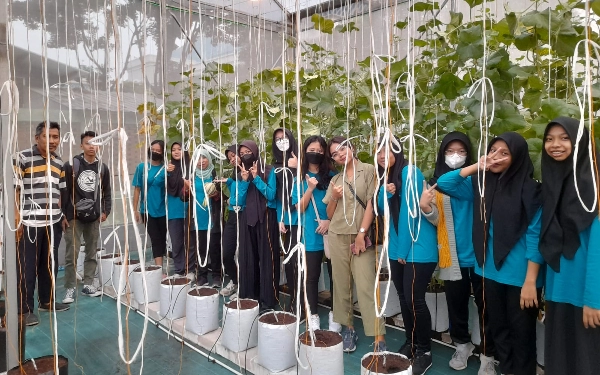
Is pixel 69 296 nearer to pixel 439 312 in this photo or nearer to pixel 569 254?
pixel 439 312

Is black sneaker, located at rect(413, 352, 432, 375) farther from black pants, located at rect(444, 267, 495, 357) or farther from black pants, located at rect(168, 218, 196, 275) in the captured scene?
black pants, located at rect(168, 218, 196, 275)

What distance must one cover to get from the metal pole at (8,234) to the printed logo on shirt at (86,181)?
61.2 inches

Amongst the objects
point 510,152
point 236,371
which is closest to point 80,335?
point 236,371

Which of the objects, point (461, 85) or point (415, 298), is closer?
point (415, 298)

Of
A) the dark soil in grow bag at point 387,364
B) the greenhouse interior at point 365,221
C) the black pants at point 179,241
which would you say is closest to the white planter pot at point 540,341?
the greenhouse interior at point 365,221

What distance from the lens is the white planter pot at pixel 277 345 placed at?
189cm

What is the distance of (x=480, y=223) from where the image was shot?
1.69 meters

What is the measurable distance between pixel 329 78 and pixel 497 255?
209cm

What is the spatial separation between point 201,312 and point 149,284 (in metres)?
0.71

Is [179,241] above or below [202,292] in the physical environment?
above

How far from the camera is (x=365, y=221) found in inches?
79.8

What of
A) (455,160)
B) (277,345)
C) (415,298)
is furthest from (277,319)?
(455,160)

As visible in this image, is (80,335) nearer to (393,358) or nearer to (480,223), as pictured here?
(393,358)

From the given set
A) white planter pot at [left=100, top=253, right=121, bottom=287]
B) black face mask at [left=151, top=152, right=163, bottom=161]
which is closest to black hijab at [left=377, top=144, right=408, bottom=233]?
black face mask at [left=151, top=152, right=163, bottom=161]
